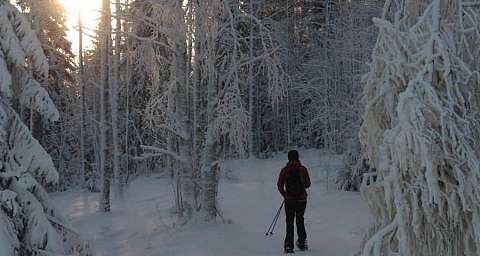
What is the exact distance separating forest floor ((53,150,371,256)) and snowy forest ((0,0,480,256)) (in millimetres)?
68

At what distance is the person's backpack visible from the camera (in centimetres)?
906

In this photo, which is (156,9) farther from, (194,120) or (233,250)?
(233,250)

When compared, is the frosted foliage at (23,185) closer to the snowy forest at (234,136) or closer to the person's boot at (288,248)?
the snowy forest at (234,136)

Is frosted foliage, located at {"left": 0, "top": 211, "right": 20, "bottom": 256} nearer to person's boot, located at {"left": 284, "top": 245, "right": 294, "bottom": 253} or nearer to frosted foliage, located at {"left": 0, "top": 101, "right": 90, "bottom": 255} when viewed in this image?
frosted foliage, located at {"left": 0, "top": 101, "right": 90, "bottom": 255}

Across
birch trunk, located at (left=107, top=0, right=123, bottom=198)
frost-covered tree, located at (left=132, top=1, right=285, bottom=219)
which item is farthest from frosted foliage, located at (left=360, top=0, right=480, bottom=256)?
birch trunk, located at (left=107, top=0, right=123, bottom=198)

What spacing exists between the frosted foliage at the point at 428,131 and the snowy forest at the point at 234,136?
0.04 ft

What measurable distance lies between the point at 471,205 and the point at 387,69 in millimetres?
1176

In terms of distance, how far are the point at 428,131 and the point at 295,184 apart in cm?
540

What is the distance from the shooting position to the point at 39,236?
20.9 feet

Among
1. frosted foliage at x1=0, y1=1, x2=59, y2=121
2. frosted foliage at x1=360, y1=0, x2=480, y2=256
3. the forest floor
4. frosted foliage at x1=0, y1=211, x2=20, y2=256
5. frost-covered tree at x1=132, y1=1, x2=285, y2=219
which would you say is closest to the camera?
frosted foliage at x1=360, y1=0, x2=480, y2=256

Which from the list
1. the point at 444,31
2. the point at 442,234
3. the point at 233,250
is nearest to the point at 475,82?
the point at 444,31

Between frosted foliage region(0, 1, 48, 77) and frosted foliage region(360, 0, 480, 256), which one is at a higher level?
frosted foliage region(0, 1, 48, 77)

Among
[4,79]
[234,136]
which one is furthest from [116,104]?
[4,79]

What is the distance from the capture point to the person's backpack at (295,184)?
906cm
